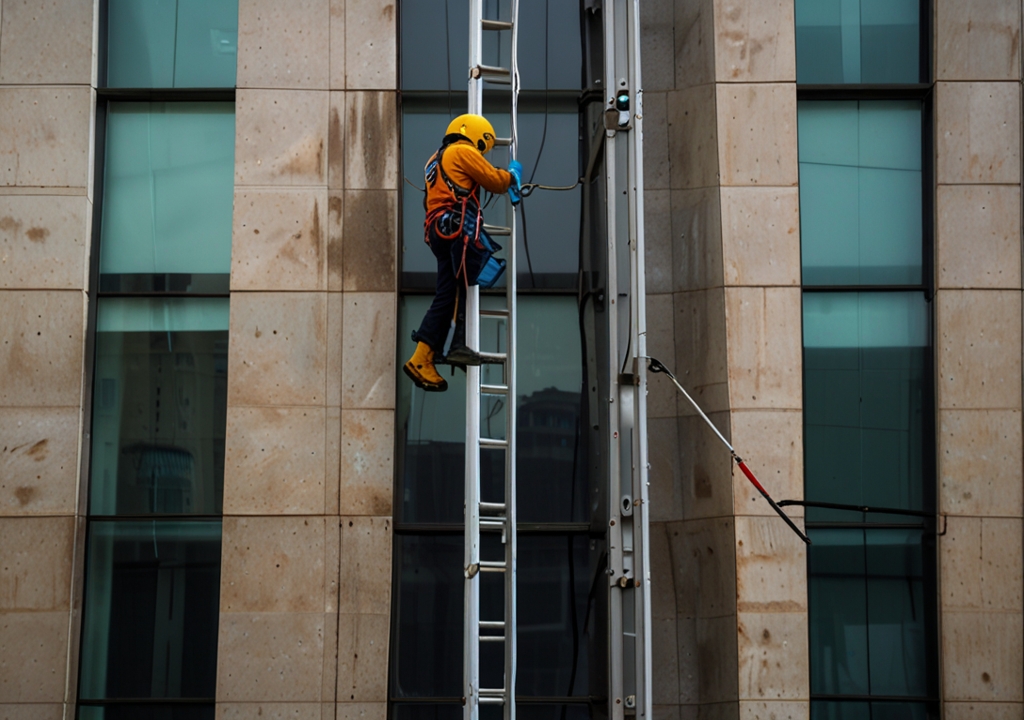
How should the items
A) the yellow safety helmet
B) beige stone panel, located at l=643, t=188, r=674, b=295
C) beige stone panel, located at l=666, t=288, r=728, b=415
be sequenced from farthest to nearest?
beige stone panel, located at l=643, t=188, r=674, b=295
beige stone panel, located at l=666, t=288, r=728, b=415
the yellow safety helmet

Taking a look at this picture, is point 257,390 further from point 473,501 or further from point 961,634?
point 961,634

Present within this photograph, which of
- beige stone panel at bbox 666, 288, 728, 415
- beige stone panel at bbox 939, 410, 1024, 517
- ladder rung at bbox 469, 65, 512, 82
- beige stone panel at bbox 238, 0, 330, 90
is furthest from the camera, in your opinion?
beige stone panel at bbox 238, 0, 330, 90

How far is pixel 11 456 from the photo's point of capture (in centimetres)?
1009

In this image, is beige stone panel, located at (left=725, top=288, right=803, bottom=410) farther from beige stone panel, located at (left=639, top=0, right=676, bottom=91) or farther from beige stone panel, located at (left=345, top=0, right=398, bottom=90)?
beige stone panel, located at (left=345, top=0, right=398, bottom=90)

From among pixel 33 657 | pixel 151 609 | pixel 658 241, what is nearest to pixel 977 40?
pixel 658 241

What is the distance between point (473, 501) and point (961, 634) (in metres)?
4.83

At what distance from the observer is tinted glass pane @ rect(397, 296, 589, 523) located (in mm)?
10516

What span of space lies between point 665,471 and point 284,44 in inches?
213

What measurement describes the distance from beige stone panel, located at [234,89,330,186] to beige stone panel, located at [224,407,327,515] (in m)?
2.21

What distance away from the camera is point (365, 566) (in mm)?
10062

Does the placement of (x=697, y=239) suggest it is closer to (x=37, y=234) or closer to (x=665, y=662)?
(x=665, y=662)

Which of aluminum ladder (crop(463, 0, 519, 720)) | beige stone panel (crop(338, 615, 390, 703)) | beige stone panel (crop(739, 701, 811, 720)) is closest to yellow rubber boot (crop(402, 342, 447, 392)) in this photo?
aluminum ladder (crop(463, 0, 519, 720))

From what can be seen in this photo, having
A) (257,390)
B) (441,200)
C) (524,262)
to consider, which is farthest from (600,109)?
(257,390)

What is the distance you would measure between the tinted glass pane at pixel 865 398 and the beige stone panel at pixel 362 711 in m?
4.32
